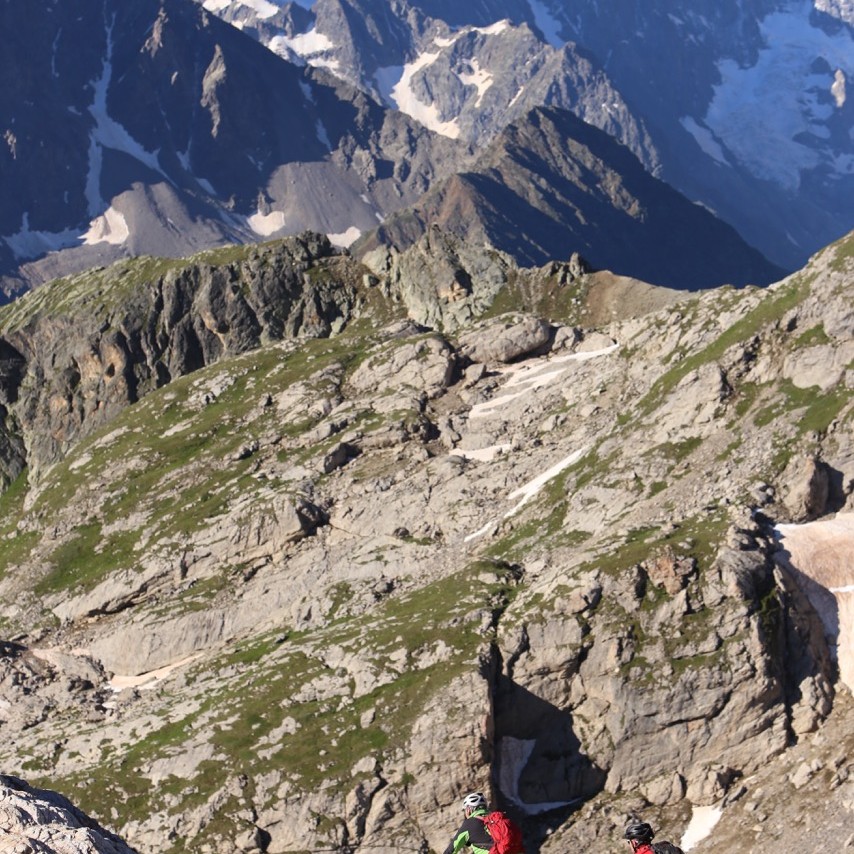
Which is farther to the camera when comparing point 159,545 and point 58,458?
point 58,458

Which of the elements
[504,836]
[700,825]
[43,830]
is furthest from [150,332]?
[504,836]

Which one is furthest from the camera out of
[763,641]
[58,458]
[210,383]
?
[58,458]

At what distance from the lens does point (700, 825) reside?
7131cm

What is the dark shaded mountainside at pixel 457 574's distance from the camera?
7588 centimetres

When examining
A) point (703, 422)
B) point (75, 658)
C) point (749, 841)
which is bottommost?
point (75, 658)

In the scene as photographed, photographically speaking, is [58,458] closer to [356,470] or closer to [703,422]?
[356,470]

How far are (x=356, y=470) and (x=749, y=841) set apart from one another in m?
58.8

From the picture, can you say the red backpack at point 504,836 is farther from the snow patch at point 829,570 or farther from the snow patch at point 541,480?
the snow patch at point 541,480

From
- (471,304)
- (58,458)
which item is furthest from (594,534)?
(58,458)

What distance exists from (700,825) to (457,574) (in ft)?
94.8

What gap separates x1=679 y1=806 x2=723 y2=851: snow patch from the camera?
7006cm

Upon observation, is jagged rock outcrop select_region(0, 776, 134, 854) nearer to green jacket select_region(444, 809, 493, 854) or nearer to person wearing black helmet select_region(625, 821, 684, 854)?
green jacket select_region(444, 809, 493, 854)

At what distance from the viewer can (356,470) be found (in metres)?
119

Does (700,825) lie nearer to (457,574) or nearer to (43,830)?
(457,574)
